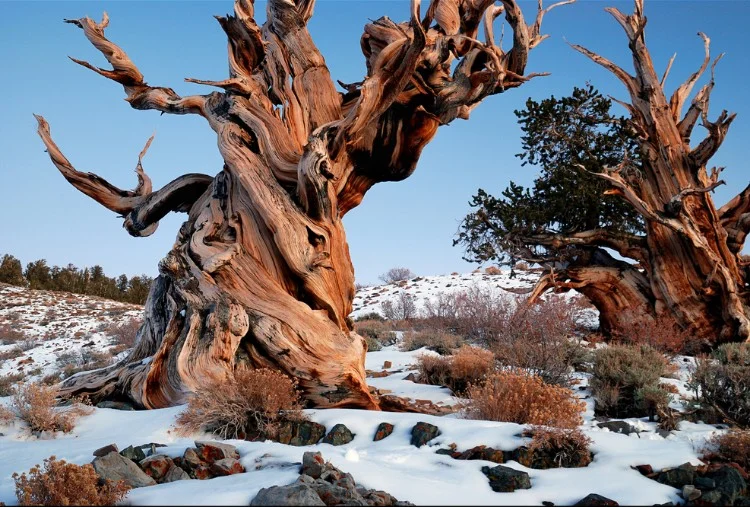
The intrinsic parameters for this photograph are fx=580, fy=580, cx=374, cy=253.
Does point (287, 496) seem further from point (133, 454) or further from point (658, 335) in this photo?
point (658, 335)

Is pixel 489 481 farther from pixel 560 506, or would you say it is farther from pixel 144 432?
pixel 144 432

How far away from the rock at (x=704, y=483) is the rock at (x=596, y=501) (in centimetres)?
87

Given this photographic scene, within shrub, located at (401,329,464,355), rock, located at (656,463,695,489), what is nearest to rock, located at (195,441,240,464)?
rock, located at (656,463,695,489)

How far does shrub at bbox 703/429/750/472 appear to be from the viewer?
191 inches

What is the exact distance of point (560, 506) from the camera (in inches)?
160

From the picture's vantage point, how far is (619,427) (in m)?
5.92

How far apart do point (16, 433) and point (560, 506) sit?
575cm

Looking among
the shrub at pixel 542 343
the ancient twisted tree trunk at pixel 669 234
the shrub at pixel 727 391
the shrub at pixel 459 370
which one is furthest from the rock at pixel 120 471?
the ancient twisted tree trunk at pixel 669 234

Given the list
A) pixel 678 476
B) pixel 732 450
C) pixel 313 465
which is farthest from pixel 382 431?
pixel 732 450

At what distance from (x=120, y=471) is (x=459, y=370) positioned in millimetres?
5191

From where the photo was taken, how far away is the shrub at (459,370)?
27.8ft

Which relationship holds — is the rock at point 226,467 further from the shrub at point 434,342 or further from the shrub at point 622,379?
the shrub at point 434,342

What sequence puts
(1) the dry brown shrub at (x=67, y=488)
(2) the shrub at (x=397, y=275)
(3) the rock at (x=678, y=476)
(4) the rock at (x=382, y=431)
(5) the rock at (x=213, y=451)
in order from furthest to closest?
(2) the shrub at (x=397, y=275) → (4) the rock at (x=382, y=431) → (5) the rock at (x=213, y=451) → (3) the rock at (x=678, y=476) → (1) the dry brown shrub at (x=67, y=488)

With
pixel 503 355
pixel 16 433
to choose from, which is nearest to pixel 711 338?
pixel 503 355
